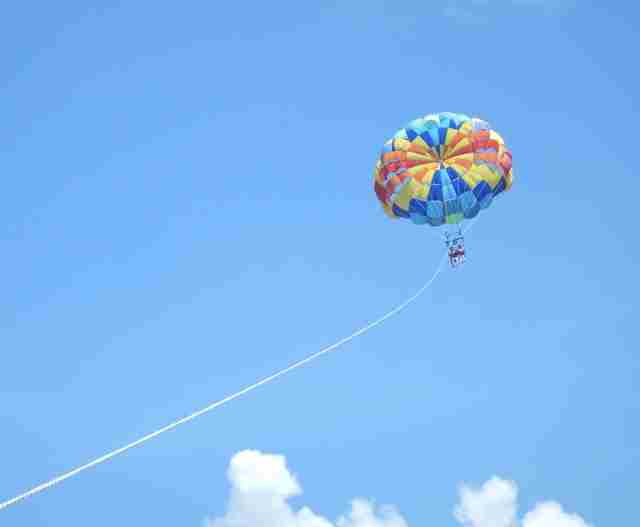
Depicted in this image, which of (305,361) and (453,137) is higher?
(453,137)

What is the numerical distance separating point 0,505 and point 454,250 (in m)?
35.6

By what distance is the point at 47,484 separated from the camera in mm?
16266

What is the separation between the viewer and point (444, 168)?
47344 mm

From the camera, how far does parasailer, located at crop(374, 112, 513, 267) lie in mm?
47344

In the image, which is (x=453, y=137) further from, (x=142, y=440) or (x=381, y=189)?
(x=142, y=440)

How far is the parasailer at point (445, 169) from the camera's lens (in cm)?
4734

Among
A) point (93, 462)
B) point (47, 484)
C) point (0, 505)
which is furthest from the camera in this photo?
point (93, 462)

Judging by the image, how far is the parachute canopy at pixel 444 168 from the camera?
47344 millimetres

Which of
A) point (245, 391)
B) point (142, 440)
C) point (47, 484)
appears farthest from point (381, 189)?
point (47, 484)

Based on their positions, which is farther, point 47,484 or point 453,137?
point 453,137

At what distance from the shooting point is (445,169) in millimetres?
47281

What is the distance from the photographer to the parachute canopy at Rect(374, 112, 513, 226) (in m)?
47.3

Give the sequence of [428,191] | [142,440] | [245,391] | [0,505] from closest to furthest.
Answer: [0,505], [142,440], [245,391], [428,191]

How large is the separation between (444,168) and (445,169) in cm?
9
